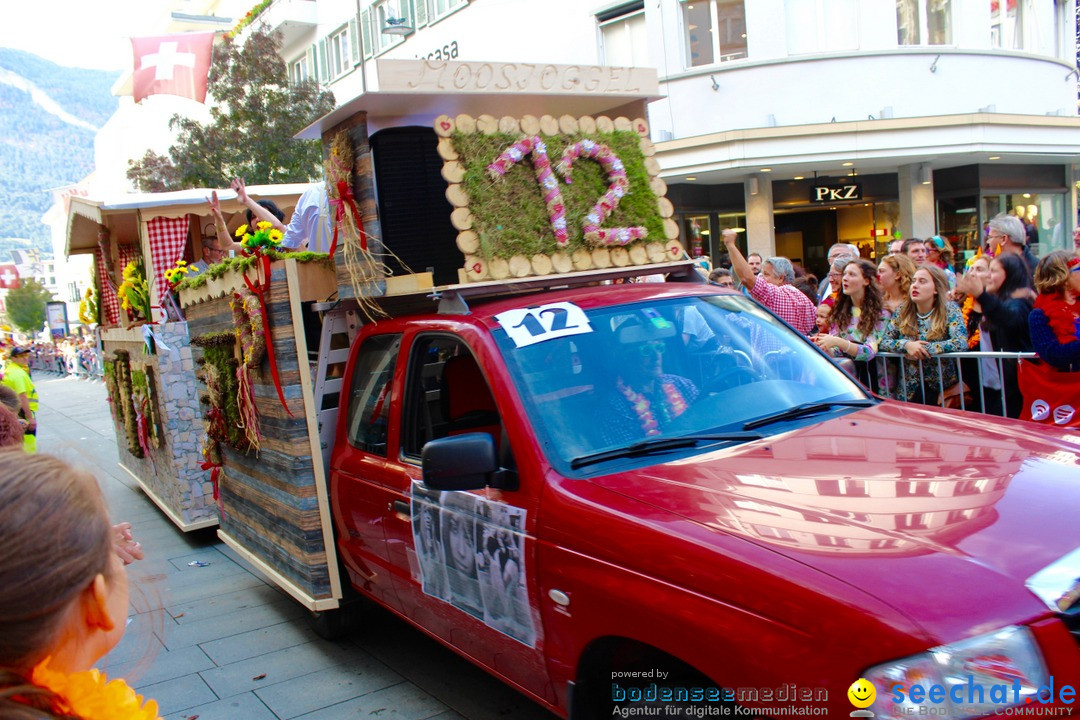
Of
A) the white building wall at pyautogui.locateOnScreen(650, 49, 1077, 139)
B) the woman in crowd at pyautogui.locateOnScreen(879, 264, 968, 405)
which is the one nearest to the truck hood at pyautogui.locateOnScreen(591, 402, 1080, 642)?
the woman in crowd at pyautogui.locateOnScreen(879, 264, 968, 405)

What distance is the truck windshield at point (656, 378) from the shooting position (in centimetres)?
317

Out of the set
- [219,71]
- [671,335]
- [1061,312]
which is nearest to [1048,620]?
[671,335]

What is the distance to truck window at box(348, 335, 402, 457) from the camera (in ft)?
13.9

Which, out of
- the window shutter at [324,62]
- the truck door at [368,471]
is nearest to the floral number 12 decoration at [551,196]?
the truck door at [368,471]

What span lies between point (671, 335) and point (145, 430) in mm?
6791

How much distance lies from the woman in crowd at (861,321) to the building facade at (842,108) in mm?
11693

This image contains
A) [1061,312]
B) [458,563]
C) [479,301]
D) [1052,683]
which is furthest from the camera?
[1061,312]

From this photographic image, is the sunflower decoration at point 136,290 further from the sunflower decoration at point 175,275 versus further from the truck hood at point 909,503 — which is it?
the truck hood at point 909,503

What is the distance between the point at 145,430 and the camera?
28.4 ft

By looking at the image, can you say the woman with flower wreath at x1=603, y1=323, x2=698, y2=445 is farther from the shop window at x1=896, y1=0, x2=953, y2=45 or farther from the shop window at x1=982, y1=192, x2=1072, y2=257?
the shop window at x1=982, y1=192, x2=1072, y2=257

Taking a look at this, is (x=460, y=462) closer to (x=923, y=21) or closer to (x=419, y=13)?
(x=923, y=21)

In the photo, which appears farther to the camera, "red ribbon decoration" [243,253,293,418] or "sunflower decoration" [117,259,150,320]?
"sunflower decoration" [117,259,150,320]

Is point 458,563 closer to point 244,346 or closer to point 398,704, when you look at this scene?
point 398,704

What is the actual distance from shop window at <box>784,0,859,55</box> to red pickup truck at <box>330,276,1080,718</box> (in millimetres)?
15639
